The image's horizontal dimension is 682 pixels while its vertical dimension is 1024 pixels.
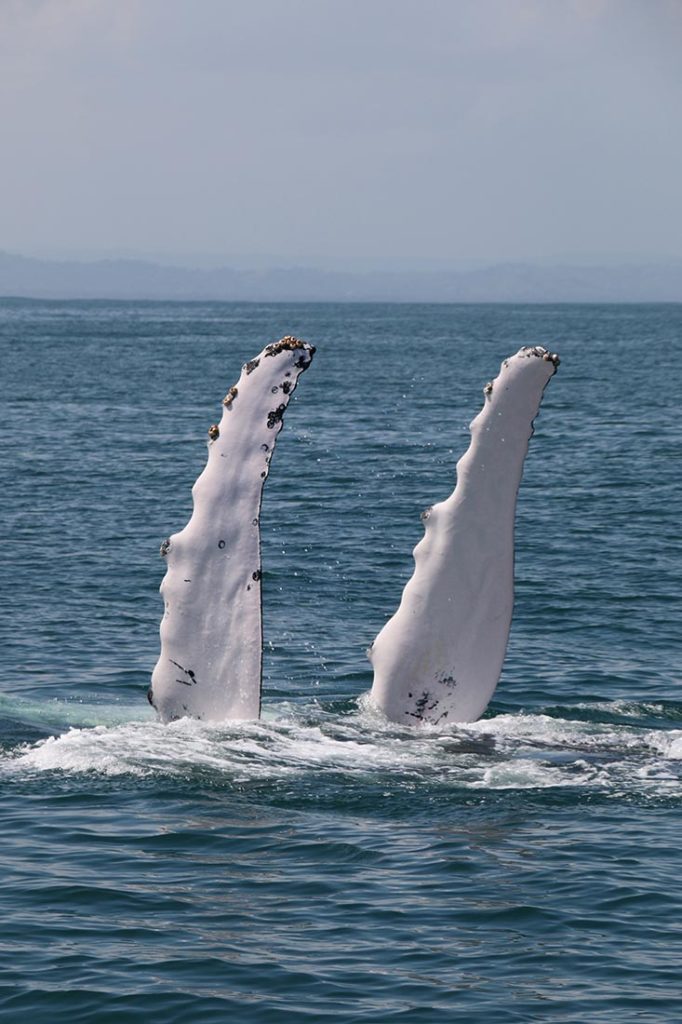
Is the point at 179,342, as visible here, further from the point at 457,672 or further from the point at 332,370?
the point at 457,672

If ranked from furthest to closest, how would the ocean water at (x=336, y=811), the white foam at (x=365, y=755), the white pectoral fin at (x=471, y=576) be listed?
the white foam at (x=365, y=755), the white pectoral fin at (x=471, y=576), the ocean water at (x=336, y=811)

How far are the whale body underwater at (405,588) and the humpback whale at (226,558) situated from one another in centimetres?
1

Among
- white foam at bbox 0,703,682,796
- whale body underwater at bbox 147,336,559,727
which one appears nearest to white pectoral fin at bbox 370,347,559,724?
whale body underwater at bbox 147,336,559,727

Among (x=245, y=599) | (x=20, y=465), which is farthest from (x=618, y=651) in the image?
(x=20, y=465)

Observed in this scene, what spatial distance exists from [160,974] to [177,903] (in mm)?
1313

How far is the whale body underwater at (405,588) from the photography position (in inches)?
596

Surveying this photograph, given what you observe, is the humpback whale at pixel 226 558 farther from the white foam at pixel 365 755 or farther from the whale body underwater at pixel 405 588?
the white foam at pixel 365 755

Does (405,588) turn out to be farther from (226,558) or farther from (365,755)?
(365,755)

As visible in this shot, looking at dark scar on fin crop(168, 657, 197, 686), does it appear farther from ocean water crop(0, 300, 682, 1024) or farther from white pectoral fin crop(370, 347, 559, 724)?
white pectoral fin crop(370, 347, 559, 724)

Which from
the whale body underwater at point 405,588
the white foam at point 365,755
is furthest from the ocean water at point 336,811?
the whale body underwater at point 405,588

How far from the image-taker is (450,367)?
96250 millimetres

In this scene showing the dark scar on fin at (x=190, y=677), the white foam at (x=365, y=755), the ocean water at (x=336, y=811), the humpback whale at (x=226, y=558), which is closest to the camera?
the ocean water at (x=336, y=811)

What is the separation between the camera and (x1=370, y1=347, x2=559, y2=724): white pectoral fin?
1539 centimetres

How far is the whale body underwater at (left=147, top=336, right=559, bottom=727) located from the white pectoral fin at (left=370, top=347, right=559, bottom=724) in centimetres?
1
